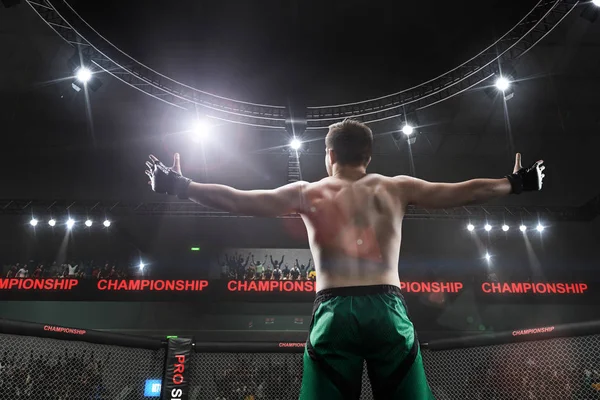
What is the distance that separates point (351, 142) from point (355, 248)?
494 millimetres

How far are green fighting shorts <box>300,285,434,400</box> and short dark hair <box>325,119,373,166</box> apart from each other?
63 centimetres

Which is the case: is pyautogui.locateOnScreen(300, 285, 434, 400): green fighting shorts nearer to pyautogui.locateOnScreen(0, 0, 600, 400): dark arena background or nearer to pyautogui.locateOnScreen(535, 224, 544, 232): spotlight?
pyautogui.locateOnScreen(0, 0, 600, 400): dark arena background

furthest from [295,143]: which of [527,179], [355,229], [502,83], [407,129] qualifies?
[355,229]

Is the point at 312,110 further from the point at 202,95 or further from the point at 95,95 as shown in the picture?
the point at 95,95

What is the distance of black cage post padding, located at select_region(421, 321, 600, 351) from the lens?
2.41m

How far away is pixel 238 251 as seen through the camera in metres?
13.6

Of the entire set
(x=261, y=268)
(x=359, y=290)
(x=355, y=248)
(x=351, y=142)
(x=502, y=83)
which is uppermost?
(x=502, y=83)

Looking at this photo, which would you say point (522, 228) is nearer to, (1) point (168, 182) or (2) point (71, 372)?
(2) point (71, 372)

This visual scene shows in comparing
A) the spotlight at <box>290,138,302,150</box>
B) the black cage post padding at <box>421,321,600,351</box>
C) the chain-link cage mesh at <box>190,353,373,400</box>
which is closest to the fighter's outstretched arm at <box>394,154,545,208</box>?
the black cage post padding at <box>421,321,600,351</box>

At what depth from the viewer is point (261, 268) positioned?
1261 centimetres

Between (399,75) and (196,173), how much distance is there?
23.7ft

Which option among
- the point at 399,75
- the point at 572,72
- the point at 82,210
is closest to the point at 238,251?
the point at 82,210

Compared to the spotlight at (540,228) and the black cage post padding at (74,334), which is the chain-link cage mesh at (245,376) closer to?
the black cage post padding at (74,334)

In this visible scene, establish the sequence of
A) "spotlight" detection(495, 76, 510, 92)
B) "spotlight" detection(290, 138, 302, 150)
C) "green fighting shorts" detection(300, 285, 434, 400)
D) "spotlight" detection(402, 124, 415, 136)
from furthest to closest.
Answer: "spotlight" detection(290, 138, 302, 150) < "spotlight" detection(402, 124, 415, 136) < "spotlight" detection(495, 76, 510, 92) < "green fighting shorts" detection(300, 285, 434, 400)
